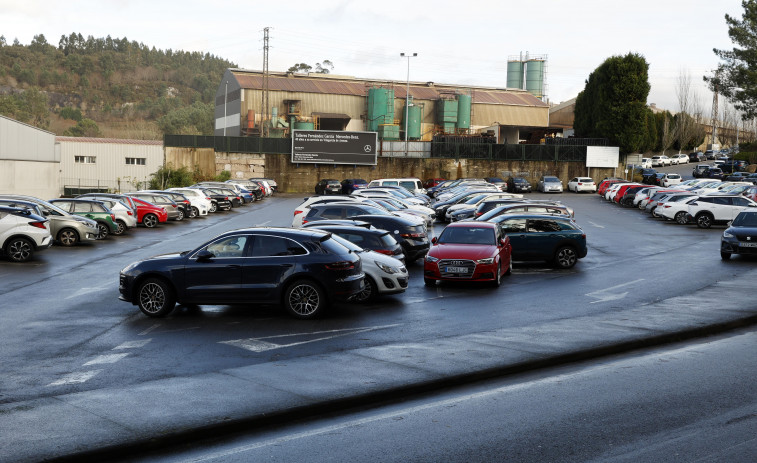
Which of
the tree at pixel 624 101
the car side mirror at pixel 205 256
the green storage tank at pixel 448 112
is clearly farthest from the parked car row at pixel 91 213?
the green storage tank at pixel 448 112

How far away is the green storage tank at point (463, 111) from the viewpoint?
87562 millimetres

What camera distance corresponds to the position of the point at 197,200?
4122 cm

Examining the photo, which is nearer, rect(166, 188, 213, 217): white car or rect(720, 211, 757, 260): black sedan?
rect(720, 211, 757, 260): black sedan

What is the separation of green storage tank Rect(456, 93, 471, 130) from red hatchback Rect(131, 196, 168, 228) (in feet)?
189

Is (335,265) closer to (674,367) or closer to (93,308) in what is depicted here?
(93,308)

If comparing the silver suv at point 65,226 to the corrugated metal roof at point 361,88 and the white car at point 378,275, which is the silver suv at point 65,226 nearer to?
the white car at point 378,275

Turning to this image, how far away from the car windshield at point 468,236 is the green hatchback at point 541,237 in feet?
8.79

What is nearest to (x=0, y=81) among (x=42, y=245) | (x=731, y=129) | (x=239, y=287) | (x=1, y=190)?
(x=1, y=190)

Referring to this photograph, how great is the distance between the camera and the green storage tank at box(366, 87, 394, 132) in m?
83.1

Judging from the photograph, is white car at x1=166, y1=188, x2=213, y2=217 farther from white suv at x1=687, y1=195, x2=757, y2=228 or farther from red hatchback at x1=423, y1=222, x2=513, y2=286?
white suv at x1=687, y1=195, x2=757, y2=228

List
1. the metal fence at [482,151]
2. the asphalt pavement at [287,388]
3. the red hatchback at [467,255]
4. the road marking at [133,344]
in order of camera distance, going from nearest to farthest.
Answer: the asphalt pavement at [287,388] < the road marking at [133,344] < the red hatchback at [467,255] < the metal fence at [482,151]

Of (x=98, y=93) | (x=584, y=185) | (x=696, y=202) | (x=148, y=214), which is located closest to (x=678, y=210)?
(x=696, y=202)

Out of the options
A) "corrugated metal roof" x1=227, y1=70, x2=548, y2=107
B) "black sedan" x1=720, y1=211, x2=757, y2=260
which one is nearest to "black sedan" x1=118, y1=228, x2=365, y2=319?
"black sedan" x1=720, y1=211, x2=757, y2=260

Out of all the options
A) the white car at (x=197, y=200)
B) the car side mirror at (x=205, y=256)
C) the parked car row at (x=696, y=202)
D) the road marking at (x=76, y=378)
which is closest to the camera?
the road marking at (x=76, y=378)
